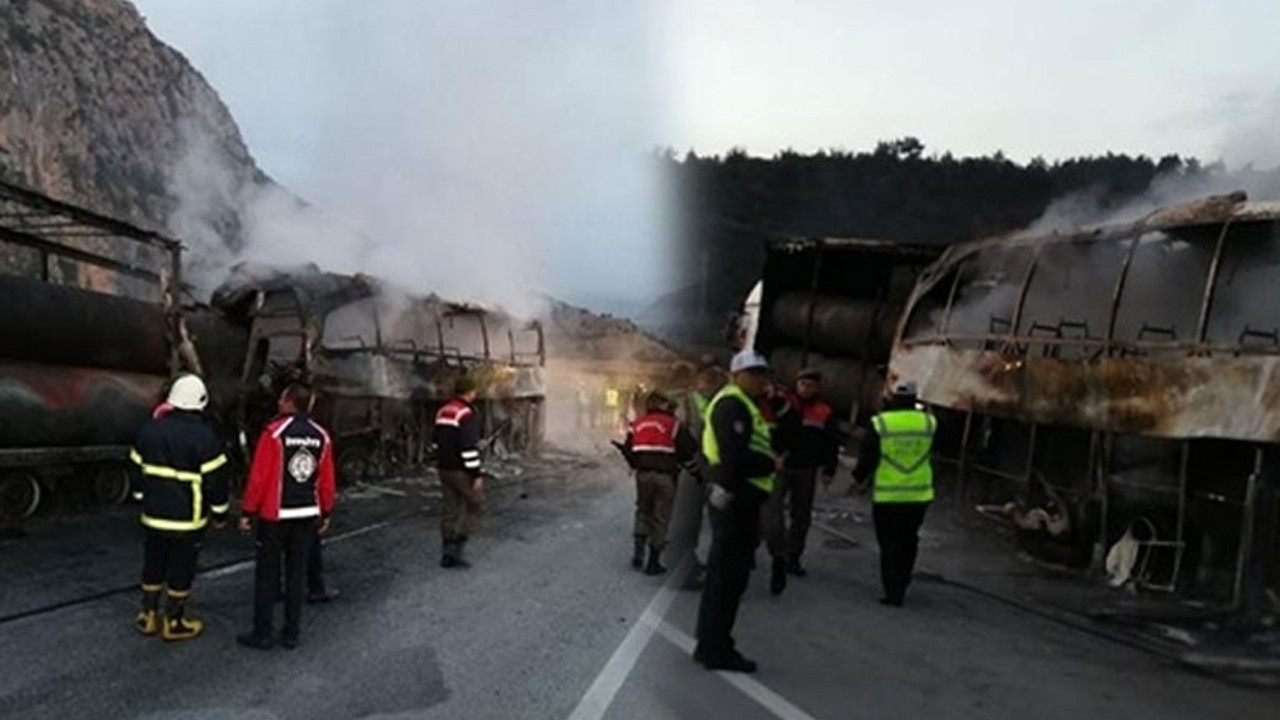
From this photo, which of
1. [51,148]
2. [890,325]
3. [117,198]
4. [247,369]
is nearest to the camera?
[247,369]

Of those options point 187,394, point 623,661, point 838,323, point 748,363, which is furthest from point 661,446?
point 838,323

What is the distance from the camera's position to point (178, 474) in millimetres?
5824

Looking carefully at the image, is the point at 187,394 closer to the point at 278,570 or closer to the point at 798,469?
the point at 278,570

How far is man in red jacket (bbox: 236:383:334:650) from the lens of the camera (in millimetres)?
5688

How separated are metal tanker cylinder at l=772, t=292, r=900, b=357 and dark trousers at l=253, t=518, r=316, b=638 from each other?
9.51 metres

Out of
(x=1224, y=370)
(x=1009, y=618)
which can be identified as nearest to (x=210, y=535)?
(x=1009, y=618)

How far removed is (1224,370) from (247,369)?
10.0 meters

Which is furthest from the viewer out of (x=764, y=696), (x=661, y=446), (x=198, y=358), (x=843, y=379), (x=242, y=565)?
(x=843, y=379)

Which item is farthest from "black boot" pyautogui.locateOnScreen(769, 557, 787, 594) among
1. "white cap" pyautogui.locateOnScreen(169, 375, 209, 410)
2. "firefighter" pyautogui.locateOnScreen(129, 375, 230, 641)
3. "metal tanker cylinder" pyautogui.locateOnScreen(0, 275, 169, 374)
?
"metal tanker cylinder" pyautogui.locateOnScreen(0, 275, 169, 374)

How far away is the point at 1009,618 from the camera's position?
7.05 m

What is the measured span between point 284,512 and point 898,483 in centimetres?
407

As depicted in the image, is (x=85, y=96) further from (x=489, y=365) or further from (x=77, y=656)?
(x=77, y=656)

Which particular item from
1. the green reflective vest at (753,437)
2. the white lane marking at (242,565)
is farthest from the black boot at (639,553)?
the white lane marking at (242,565)

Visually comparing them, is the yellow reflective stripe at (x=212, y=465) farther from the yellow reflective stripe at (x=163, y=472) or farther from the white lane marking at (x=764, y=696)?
the white lane marking at (x=764, y=696)
